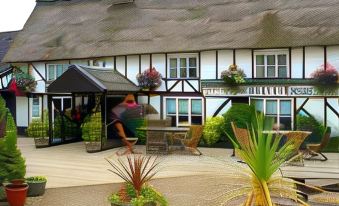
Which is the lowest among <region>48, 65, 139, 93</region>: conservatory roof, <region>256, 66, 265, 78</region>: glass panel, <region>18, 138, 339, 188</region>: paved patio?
<region>18, 138, 339, 188</region>: paved patio

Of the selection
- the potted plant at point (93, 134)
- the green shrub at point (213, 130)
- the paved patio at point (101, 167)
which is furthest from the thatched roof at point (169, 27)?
the paved patio at point (101, 167)

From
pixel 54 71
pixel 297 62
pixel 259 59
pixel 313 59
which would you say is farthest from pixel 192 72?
pixel 54 71

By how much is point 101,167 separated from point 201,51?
7.33 m

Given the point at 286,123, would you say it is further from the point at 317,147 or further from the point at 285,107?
the point at 317,147

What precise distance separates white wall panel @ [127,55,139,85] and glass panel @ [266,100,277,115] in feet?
19.0

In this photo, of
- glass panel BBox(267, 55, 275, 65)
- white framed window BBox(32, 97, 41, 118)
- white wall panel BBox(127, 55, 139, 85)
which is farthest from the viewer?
white framed window BBox(32, 97, 41, 118)

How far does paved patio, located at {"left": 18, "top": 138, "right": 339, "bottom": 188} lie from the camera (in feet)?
37.2

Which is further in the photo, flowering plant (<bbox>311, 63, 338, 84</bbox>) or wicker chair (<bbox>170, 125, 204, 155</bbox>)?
flowering plant (<bbox>311, 63, 338, 84</bbox>)

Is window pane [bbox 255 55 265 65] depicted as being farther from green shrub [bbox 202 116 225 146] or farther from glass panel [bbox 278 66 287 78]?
green shrub [bbox 202 116 225 146]

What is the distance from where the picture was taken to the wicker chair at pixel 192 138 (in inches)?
591

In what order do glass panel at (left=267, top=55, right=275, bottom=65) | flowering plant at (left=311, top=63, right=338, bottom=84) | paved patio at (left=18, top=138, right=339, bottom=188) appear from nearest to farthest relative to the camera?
paved patio at (left=18, top=138, right=339, bottom=188) < flowering plant at (left=311, top=63, right=338, bottom=84) < glass panel at (left=267, top=55, right=275, bottom=65)

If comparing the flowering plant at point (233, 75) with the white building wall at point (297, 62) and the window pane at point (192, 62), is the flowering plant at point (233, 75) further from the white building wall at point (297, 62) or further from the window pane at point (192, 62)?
the white building wall at point (297, 62)

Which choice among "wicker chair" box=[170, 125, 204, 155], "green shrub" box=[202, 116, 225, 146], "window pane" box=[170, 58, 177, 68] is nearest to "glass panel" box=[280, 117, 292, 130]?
"green shrub" box=[202, 116, 225, 146]

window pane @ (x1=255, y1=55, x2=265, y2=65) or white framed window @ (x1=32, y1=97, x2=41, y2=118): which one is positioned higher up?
window pane @ (x1=255, y1=55, x2=265, y2=65)
